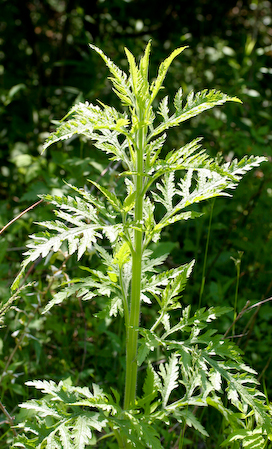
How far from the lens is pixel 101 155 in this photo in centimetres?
301

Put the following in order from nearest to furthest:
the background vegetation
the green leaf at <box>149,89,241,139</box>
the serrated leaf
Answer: the green leaf at <box>149,89,241,139</box> → the serrated leaf → the background vegetation

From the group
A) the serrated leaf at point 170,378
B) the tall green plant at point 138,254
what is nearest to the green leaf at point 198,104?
the tall green plant at point 138,254

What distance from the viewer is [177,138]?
425 centimetres

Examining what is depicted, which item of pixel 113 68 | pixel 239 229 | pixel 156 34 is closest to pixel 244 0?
pixel 156 34

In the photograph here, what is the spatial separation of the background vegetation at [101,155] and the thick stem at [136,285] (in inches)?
22.7

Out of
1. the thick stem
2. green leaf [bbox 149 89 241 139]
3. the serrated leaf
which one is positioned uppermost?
green leaf [bbox 149 89 241 139]

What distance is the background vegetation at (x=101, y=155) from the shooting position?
7.68 feet

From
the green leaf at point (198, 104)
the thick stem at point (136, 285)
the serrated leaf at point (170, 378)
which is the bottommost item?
the serrated leaf at point (170, 378)

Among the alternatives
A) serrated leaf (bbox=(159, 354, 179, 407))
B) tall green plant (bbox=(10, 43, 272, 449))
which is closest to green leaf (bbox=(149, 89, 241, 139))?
tall green plant (bbox=(10, 43, 272, 449))

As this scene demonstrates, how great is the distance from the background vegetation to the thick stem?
0.58 meters

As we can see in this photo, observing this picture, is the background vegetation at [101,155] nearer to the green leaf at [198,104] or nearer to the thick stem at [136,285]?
the thick stem at [136,285]

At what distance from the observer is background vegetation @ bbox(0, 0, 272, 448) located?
7.68 feet

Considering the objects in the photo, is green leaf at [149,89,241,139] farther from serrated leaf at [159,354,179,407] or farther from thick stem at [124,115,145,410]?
serrated leaf at [159,354,179,407]

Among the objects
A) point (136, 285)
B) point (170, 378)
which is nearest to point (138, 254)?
point (136, 285)
